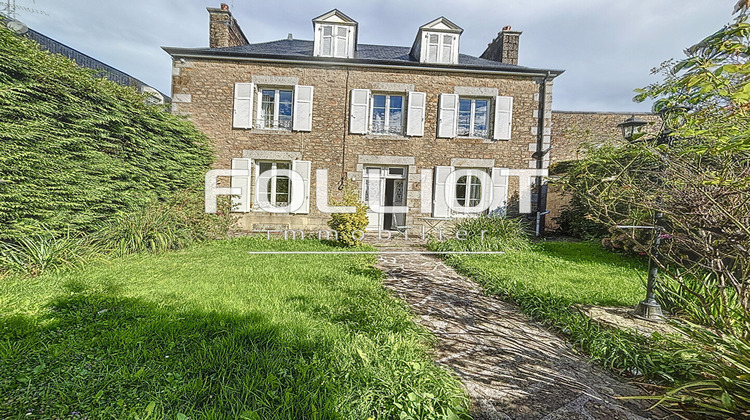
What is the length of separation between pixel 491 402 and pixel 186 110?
9432 mm

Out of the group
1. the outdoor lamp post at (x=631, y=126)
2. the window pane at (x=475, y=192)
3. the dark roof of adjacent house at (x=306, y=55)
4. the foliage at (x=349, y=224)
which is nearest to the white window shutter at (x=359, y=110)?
the dark roof of adjacent house at (x=306, y=55)

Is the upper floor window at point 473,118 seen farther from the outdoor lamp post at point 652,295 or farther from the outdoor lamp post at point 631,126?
the outdoor lamp post at point 652,295

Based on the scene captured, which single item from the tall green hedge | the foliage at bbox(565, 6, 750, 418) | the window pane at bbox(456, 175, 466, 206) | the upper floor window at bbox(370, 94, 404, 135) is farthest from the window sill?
the foliage at bbox(565, 6, 750, 418)

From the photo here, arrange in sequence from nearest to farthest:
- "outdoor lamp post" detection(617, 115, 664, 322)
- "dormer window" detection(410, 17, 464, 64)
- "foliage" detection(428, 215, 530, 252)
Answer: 1. "outdoor lamp post" detection(617, 115, 664, 322)
2. "foliage" detection(428, 215, 530, 252)
3. "dormer window" detection(410, 17, 464, 64)

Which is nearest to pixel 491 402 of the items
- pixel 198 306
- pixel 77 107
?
pixel 198 306

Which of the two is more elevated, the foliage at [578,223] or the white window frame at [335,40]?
the white window frame at [335,40]

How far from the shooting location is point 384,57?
9242mm

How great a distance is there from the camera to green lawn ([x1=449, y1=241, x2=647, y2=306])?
357 cm

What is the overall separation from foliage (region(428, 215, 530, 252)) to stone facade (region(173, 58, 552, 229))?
186 centimetres

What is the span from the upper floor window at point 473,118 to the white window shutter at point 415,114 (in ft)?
3.86

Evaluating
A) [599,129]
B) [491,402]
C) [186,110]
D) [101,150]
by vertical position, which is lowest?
[491,402]

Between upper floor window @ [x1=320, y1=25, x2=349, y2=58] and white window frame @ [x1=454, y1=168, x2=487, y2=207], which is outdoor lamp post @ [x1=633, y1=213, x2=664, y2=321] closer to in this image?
white window frame @ [x1=454, y1=168, x2=487, y2=207]

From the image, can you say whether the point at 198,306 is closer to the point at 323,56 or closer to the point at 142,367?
the point at 142,367

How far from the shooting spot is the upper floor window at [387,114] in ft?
28.8
